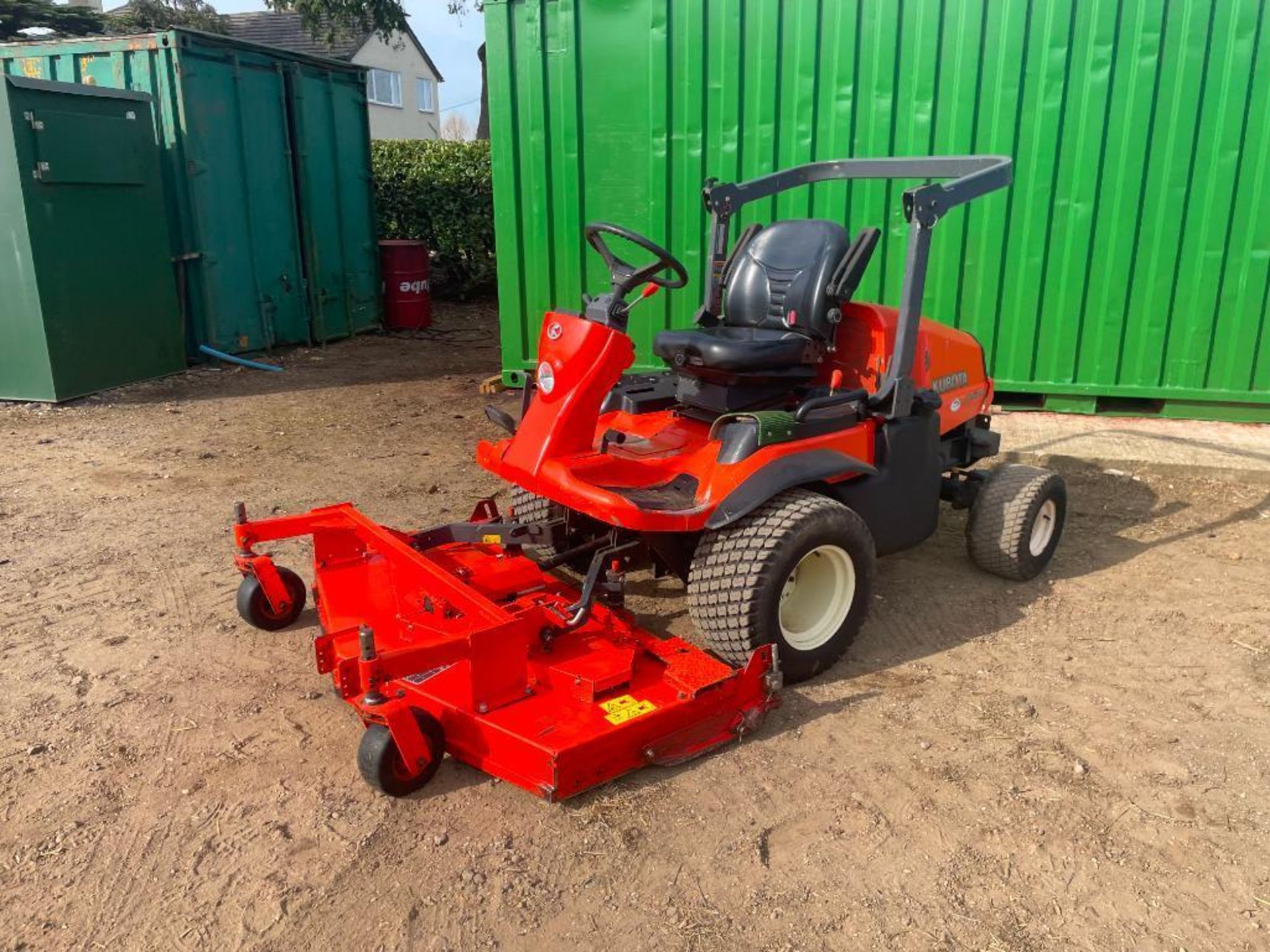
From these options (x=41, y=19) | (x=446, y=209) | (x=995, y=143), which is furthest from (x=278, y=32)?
(x=995, y=143)

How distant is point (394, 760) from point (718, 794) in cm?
96

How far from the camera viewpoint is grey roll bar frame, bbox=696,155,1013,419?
3914 millimetres

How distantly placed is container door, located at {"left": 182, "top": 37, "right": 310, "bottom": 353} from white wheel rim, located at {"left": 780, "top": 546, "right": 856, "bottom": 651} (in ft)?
24.5

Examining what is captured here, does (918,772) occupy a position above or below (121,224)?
below

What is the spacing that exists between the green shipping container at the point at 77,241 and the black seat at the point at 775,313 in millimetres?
5832

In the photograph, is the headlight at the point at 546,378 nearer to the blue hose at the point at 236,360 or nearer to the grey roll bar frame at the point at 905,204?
the grey roll bar frame at the point at 905,204

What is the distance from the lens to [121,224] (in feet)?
27.3

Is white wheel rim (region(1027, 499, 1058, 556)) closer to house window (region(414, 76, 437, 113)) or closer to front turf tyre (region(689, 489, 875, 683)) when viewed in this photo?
front turf tyre (region(689, 489, 875, 683))

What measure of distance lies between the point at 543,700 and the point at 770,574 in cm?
87

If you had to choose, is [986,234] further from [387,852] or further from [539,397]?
[387,852]

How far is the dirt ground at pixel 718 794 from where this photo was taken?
2.56 metres

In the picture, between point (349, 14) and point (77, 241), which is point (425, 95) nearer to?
point (349, 14)

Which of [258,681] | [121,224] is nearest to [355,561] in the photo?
[258,681]

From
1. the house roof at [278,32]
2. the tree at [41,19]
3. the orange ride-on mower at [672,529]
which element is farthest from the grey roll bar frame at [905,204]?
the house roof at [278,32]
